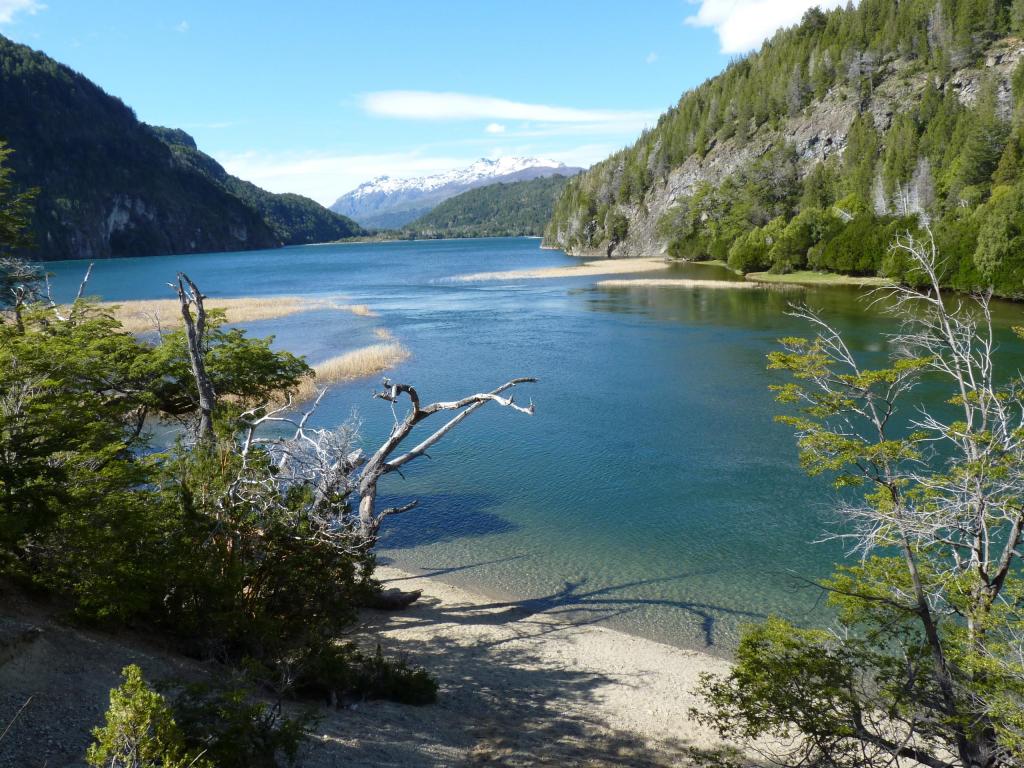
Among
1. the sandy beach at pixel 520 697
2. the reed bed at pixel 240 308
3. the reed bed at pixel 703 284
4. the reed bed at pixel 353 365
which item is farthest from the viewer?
the reed bed at pixel 703 284

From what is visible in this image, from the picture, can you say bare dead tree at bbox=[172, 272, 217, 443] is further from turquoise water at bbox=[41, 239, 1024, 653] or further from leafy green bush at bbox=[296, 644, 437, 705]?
leafy green bush at bbox=[296, 644, 437, 705]

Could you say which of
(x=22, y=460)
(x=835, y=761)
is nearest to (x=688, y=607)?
(x=835, y=761)

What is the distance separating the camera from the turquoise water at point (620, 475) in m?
16.7

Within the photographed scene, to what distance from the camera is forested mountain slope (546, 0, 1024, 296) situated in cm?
7581

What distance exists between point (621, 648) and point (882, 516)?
22.8ft

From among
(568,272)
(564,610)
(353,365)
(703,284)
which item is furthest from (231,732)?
(568,272)

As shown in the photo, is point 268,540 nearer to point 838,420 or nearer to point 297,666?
point 297,666

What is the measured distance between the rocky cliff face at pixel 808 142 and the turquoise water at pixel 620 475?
2437 inches

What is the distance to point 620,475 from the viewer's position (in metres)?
24.0

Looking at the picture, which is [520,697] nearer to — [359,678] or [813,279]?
[359,678]

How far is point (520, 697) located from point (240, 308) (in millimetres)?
63522

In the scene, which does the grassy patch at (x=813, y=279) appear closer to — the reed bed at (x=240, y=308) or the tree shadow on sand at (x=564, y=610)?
the reed bed at (x=240, y=308)

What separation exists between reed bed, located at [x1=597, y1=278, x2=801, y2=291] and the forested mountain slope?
28.0 ft

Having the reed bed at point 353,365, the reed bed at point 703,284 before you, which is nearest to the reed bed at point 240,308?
the reed bed at point 353,365
